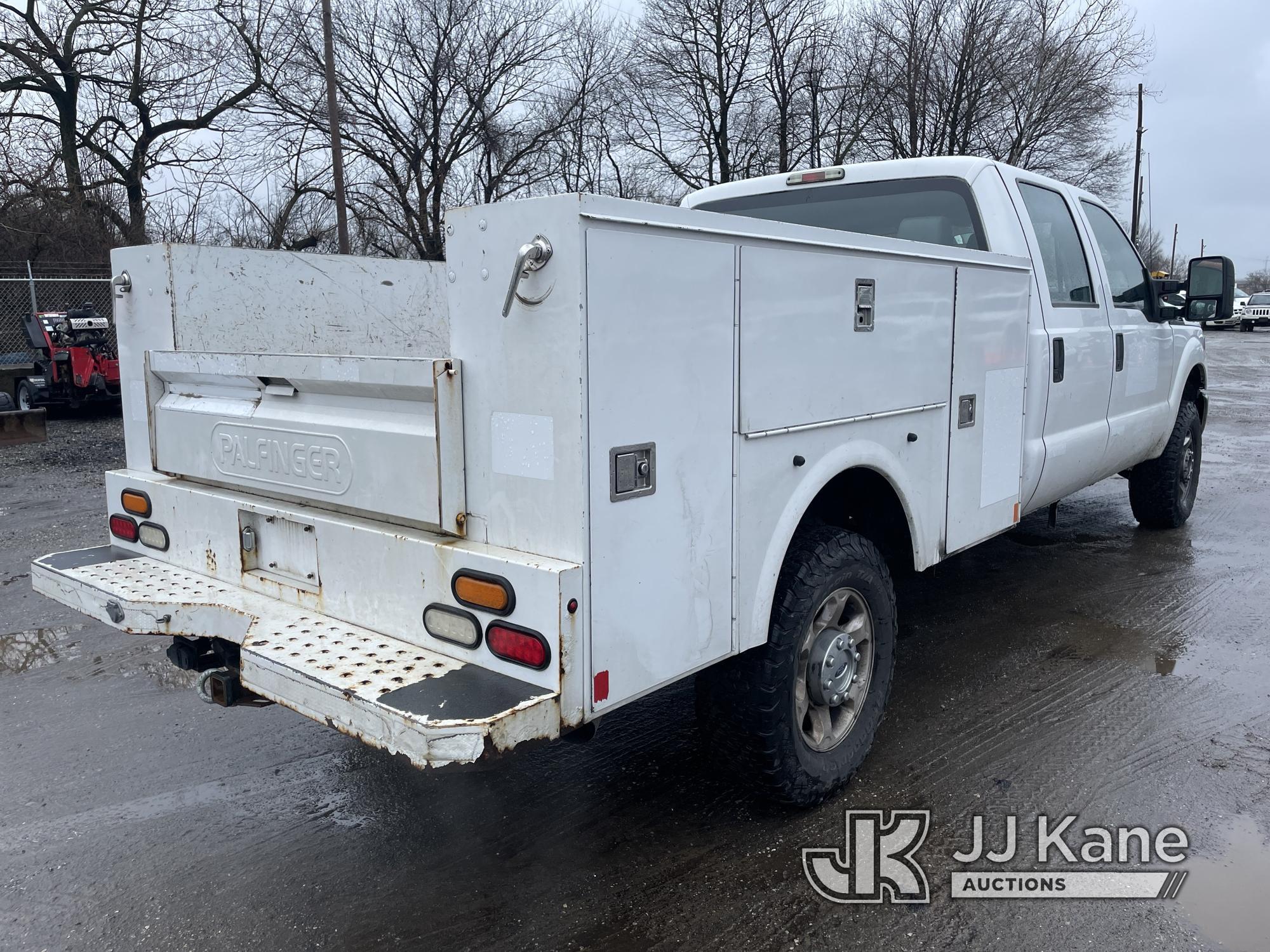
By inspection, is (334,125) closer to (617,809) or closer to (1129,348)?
(1129,348)

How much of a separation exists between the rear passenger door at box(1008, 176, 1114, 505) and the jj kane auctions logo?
6.19ft

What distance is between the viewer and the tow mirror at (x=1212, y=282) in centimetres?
621

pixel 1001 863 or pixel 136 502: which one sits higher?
pixel 136 502

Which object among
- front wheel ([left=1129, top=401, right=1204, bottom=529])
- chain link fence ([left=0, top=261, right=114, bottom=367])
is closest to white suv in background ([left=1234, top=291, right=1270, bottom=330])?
front wheel ([left=1129, top=401, right=1204, bottom=529])

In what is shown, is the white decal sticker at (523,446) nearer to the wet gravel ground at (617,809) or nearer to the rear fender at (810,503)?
the rear fender at (810,503)

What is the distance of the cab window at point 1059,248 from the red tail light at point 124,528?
399 centimetres

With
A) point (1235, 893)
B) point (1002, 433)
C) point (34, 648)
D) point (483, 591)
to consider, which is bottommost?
point (1235, 893)

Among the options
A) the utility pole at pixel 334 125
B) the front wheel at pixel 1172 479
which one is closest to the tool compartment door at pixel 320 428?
the front wheel at pixel 1172 479

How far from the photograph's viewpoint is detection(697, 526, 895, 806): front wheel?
288 cm

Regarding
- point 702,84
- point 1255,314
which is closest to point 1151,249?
point 1255,314

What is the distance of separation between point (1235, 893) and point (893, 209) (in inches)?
123

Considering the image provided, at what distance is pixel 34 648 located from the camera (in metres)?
4.88

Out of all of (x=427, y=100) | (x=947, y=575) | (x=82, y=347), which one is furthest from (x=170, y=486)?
(x=427, y=100)

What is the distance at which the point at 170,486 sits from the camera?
11.0ft
